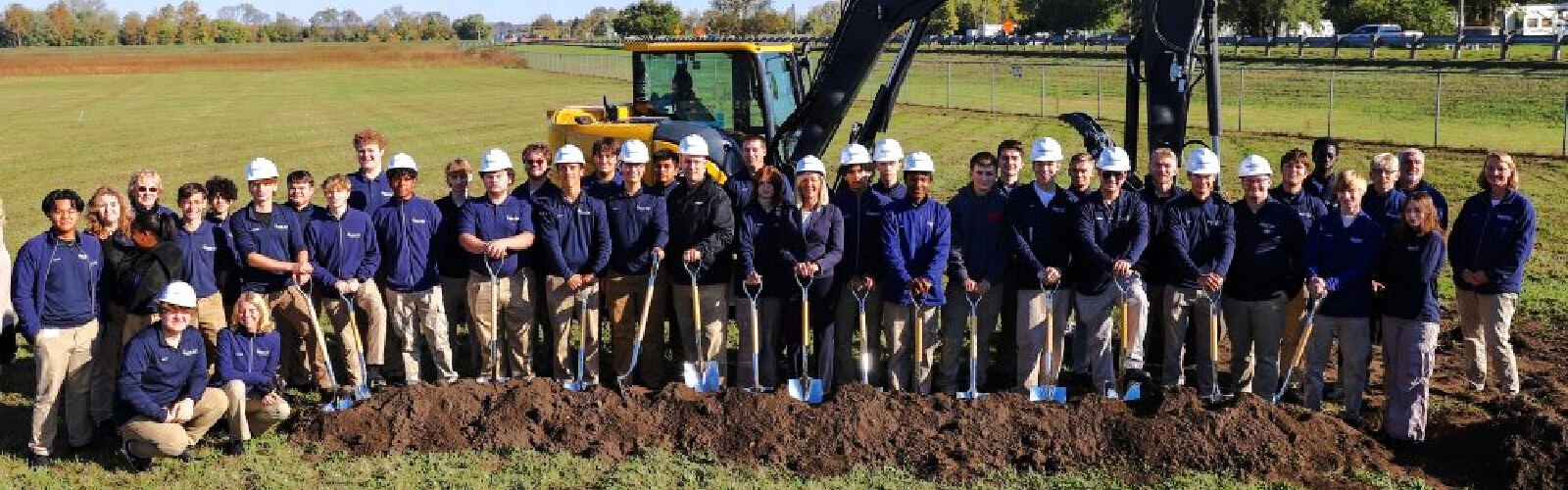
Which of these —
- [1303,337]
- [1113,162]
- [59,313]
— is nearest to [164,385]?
[59,313]

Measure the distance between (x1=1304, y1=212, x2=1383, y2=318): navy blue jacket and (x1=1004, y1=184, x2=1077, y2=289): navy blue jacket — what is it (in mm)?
1470

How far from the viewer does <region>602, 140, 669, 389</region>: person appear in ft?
30.0

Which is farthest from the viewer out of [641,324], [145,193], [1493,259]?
[641,324]

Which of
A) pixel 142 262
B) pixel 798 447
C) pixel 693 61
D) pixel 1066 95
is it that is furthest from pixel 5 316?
pixel 1066 95

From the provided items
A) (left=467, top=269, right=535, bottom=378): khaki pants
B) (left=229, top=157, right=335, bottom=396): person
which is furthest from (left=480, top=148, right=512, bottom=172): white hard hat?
(left=229, top=157, right=335, bottom=396): person

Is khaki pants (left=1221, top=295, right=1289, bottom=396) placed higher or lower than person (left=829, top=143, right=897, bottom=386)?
→ lower

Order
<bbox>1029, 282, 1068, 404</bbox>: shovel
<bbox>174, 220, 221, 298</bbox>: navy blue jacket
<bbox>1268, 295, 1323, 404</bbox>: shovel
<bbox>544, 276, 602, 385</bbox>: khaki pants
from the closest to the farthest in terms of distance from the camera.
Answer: <bbox>1268, 295, 1323, 404</bbox>: shovel < <bbox>174, 220, 221, 298</bbox>: navy blue jacket < <bbox>1029, 282, 1068, 404</bbox>: shovel < <bbox>544, 276, 602, 385</bbox>: khaki pants

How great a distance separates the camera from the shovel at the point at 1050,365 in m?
8.66

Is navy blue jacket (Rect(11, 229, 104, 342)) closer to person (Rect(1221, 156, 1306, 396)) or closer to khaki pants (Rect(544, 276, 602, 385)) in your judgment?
khaki pants (Rect(544, 276, 602, 385))

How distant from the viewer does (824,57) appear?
13117 millimetres

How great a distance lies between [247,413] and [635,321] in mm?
2614

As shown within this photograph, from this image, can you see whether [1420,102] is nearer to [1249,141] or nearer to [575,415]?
[1249,141]

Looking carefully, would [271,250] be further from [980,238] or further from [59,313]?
[980,238]

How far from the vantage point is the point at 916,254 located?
8.77 metres
